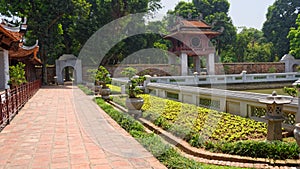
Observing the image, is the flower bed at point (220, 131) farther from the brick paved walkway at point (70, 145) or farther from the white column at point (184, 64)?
the white column at point (184, 64)

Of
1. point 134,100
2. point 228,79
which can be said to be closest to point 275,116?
point 134,100

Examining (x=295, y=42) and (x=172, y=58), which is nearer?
(x=295, y=42)

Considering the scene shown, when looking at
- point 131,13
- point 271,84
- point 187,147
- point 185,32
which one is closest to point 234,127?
point 187,147

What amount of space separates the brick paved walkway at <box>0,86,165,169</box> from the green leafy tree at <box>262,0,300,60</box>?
34313 millimetres

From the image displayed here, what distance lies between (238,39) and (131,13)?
610 inches

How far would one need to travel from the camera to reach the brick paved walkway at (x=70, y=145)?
4.20 meters

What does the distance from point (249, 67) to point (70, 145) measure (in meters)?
26.5

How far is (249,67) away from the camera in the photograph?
28719 millimetres

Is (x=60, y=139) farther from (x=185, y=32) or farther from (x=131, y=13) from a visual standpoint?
(x=131, y=13)

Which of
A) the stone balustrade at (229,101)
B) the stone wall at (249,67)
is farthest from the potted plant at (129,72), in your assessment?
the stone wall at (249,67)

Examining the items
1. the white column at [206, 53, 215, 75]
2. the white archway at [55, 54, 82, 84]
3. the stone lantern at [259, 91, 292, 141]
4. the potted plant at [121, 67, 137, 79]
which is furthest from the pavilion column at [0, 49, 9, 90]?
the white column at [206, 53, 215, 75]

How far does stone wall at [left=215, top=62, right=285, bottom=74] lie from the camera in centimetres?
2836

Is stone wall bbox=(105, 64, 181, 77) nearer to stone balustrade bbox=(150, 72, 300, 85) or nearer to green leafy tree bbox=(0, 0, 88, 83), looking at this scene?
green leafy tree bbox=(0, 0, 88, 83)

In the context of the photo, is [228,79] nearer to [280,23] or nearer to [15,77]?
[15,77]
